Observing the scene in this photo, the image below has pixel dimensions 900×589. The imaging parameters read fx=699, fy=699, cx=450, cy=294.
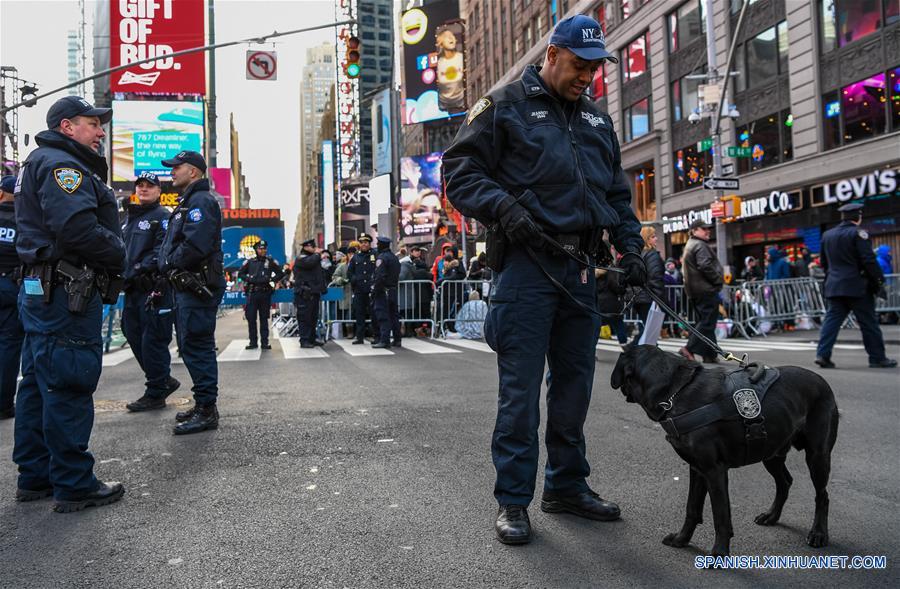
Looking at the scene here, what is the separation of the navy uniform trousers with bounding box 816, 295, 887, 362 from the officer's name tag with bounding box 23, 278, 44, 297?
326 inches

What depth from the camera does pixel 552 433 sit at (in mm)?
3283

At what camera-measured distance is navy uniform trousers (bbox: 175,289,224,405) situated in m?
5.44

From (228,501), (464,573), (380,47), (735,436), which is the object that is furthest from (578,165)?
(380,47)

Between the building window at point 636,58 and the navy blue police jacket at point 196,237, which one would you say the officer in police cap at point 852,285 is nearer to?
the navy blue police jacket at point 196,237

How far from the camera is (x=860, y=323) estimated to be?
8500mm

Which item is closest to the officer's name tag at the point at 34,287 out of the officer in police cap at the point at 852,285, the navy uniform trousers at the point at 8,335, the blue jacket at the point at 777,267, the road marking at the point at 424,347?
the navy uniform trousers at the point at 8,335

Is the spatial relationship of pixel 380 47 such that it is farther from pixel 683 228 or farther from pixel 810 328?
pixel 810 328

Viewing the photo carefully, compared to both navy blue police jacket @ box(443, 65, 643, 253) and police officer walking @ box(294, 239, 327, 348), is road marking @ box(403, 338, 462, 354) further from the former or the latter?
navy blue police jacket @ box(443, 65, 643, 253)

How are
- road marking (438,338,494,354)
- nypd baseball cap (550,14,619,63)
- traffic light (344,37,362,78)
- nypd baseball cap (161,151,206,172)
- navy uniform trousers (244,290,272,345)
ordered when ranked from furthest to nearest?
1. traffic light (344,37,362,78)
2. navy uniform trousers (244,290,272,345)
3. road marking (438,338,494,354)
4. nypd baseball cap (161,151,206,172)
5. nypd baseball cap (550,14,619,63)

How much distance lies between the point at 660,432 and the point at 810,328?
39.5 feet

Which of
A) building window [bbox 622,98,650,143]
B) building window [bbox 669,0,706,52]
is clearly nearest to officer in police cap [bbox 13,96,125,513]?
building window [bbox 669,0,706,52]

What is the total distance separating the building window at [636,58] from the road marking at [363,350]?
23930mm

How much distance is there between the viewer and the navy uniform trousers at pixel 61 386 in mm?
3529

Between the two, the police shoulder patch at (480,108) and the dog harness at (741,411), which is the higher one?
the police shoulder patch at (480,108)
